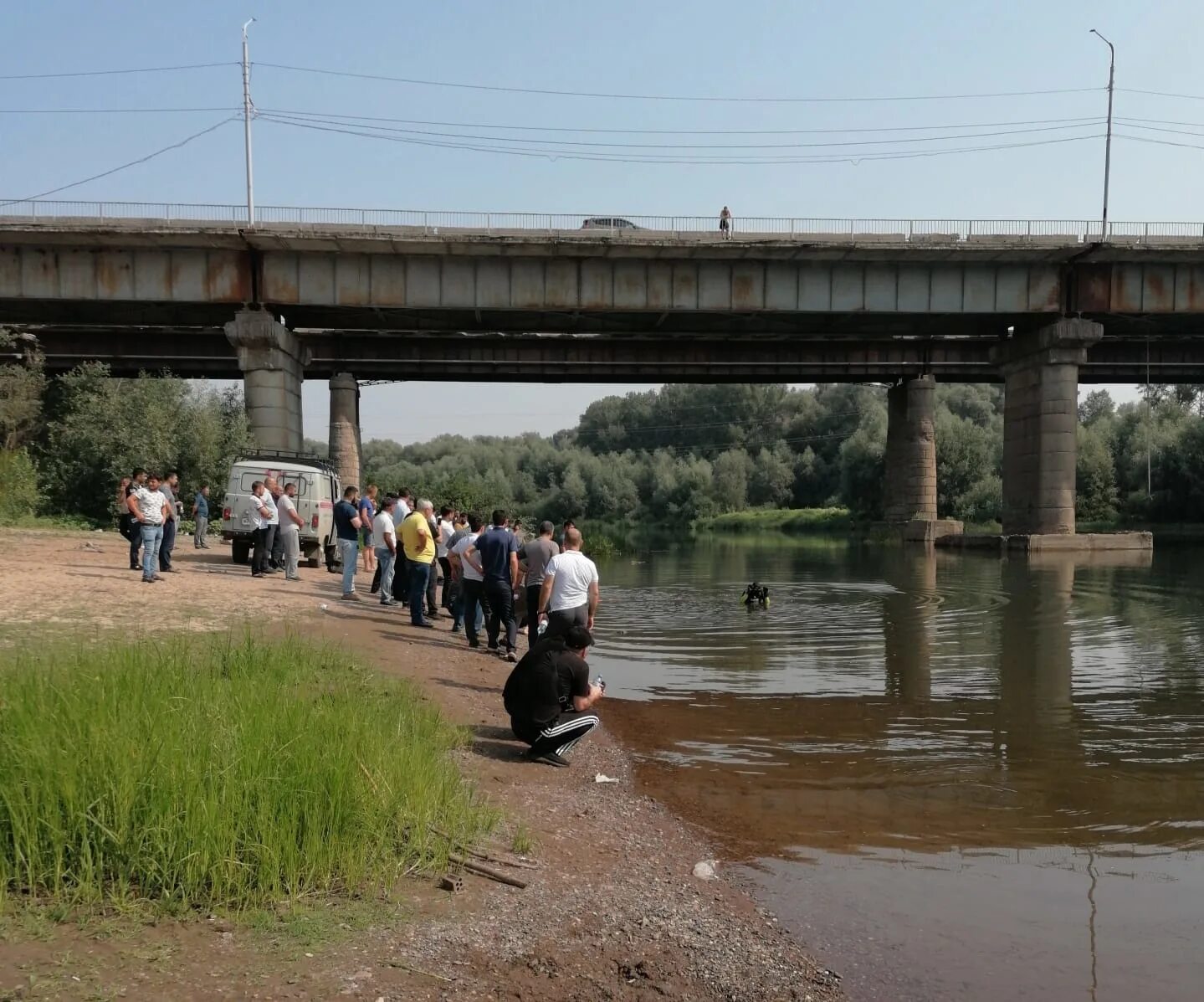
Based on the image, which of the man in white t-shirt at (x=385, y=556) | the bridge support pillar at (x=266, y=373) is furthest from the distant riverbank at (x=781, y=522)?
the man in white t-shirt at (x=385, y=556)

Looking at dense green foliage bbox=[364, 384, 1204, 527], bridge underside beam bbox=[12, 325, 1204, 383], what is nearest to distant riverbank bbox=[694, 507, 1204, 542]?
dense green foliage bbox=[364, 384, 1204, 527]

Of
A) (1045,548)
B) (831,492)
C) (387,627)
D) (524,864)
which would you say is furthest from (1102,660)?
(831,492)

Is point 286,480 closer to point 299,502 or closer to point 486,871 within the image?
point 299,502

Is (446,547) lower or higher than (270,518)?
lower

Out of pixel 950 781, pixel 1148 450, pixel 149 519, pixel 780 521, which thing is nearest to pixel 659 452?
pixel 780 521

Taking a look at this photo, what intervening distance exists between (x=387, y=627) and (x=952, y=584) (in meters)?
18.4

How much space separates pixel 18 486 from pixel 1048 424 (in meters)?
37.3

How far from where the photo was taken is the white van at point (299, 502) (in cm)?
2183

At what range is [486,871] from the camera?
17.5 feet

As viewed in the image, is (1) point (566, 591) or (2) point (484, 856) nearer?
(2) point (484, 856)

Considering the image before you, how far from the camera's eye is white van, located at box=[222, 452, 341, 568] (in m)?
21.8

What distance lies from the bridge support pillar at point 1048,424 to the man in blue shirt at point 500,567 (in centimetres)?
3082

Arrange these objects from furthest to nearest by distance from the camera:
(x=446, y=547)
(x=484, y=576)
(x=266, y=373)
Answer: (x=266, y=373)
(x=446, y=547)
(x=484, y=576)

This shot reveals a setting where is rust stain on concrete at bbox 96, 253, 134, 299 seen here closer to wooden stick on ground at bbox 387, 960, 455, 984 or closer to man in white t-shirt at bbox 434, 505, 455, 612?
man in white t-shirt at bbox 434, 505, 455, 612
